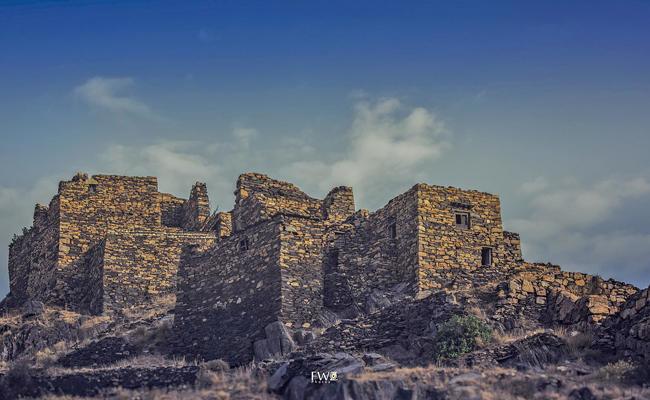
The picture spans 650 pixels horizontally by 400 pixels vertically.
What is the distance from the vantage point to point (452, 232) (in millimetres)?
40438

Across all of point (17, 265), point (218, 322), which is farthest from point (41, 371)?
point (17, 265)

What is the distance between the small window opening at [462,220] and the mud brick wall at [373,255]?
87.8 inches

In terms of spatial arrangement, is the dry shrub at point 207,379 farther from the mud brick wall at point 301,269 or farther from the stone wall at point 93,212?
the stone wall at point 93,212

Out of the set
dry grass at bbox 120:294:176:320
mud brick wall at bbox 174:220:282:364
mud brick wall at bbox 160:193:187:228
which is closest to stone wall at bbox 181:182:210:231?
mud brick wall at bbox 160:193:187:228

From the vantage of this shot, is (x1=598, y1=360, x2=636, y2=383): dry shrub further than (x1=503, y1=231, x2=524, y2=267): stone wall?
No

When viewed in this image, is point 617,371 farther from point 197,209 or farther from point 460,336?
point 197,209

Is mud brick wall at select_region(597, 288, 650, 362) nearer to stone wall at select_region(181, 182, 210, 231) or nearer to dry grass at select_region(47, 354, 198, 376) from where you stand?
dry grass at select_region(47, 354, 198, 376)

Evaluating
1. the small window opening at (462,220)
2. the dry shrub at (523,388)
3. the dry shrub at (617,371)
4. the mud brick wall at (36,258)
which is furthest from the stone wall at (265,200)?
the dry shrub at (617,371)

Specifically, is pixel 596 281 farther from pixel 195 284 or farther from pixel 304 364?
pixel 195 284

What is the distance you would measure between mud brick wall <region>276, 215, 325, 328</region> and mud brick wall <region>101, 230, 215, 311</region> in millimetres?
11121

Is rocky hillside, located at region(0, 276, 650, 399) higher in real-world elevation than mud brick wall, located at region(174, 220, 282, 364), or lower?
lower

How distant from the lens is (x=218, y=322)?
38062mm

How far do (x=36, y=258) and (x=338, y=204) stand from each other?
18.0m

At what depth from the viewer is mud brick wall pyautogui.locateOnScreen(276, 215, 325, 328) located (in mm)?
36312
